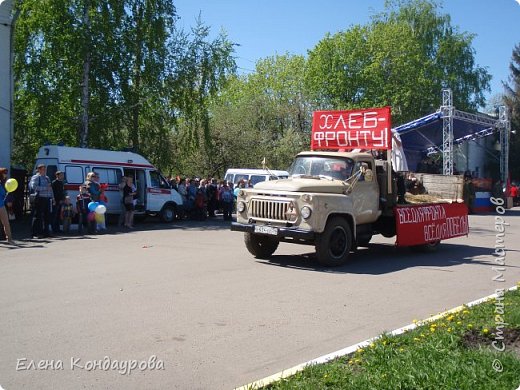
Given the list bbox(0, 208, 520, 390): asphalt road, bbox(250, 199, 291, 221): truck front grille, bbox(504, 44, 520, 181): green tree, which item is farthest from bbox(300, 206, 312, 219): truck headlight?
bbox(504, 44, 520, 181): green tree

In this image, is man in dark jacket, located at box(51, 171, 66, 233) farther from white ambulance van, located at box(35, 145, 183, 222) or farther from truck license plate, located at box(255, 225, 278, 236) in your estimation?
truck license plate, located at box(255, 225, 278, 236)

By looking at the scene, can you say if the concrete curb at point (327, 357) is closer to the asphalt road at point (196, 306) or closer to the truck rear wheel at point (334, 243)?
the asphalt road at point (196, 306)

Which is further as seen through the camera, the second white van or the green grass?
the second white van

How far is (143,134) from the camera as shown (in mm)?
24984

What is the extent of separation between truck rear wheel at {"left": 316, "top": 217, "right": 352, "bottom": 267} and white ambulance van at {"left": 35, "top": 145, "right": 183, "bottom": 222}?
10.9 m

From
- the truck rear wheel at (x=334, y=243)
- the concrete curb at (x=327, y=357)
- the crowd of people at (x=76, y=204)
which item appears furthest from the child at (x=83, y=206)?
the concrete curb at (x=327, y=357)

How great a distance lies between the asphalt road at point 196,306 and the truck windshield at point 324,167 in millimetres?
1902

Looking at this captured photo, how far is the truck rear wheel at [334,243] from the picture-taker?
10.4 metres

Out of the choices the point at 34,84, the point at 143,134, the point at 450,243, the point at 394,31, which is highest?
the point at 394,31

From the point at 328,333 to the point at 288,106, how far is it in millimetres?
39734

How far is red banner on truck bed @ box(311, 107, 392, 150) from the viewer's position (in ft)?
41.5

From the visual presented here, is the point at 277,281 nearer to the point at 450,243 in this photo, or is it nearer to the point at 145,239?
the point at 145,239

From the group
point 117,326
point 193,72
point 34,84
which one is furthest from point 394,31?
point 117,326

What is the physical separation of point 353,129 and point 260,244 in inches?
150
